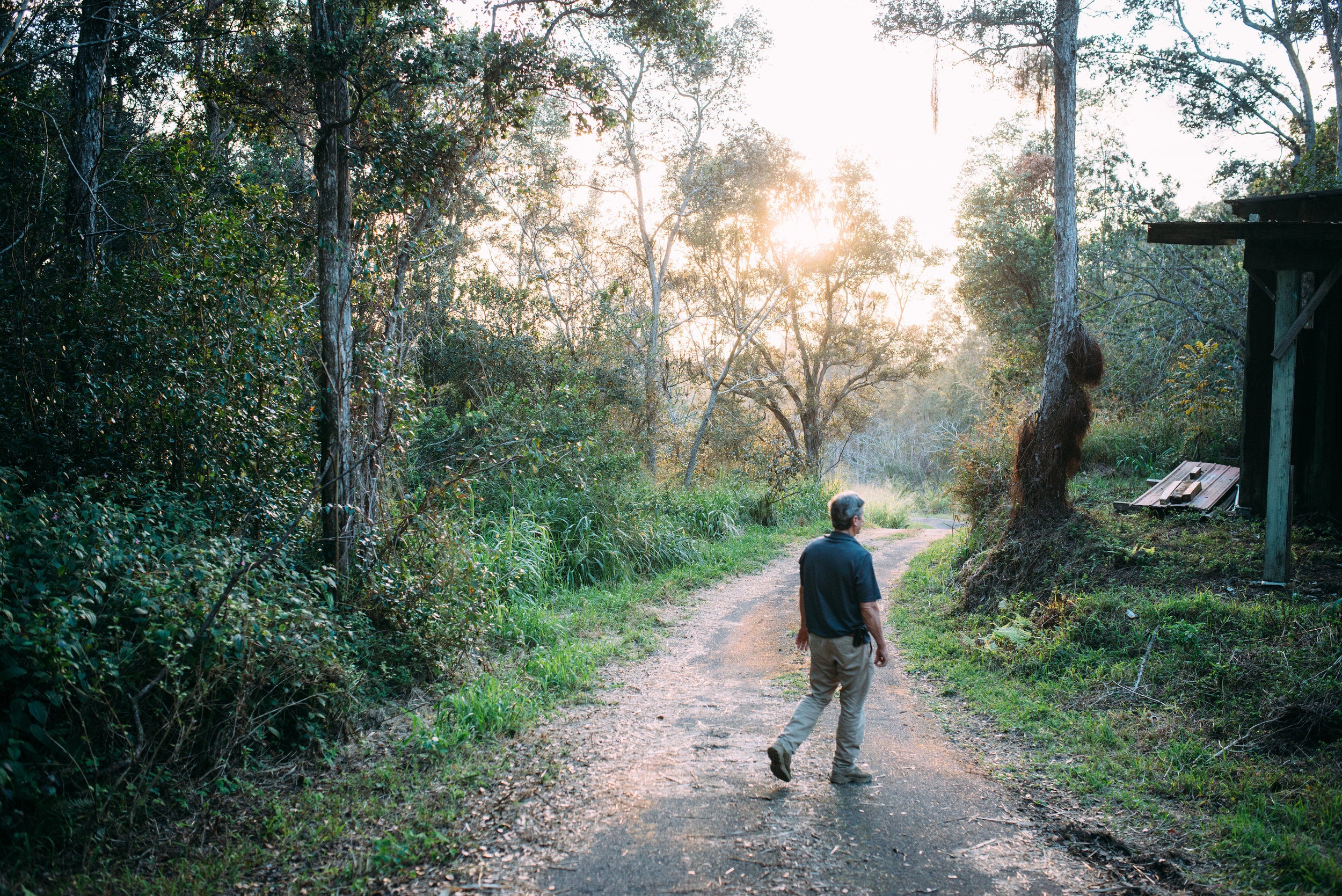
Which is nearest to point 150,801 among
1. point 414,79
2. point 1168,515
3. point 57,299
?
point 57,299

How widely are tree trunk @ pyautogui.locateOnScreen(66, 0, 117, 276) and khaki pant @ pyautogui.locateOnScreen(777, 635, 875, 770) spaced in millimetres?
7148

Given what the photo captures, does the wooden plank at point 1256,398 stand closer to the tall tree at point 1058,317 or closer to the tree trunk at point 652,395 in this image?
the tall tree at point 1058,317

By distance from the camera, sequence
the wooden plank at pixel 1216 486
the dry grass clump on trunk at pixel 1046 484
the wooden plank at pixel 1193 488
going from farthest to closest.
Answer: the wooden plank at pixel 1193 488 < the wooden plank at pixel 1216 486 < the dry grass clump on trunk at pixel 1046 484

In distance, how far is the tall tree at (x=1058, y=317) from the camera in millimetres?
8633

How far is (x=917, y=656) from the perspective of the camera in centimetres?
725

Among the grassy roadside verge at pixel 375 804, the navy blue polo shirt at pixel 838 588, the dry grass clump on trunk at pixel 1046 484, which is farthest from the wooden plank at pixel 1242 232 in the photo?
the grassy roadside verge at pixel 375 804

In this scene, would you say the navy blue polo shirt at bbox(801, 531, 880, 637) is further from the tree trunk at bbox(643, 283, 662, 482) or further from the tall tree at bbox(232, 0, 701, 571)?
the tree trunk at bbox(643, 283, 662, 482)

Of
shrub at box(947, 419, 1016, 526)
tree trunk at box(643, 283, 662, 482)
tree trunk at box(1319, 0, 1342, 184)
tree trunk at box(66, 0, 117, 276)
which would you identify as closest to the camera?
tree trunk at box(66, 0, 117, 276)

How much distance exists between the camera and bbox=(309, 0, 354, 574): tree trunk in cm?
557

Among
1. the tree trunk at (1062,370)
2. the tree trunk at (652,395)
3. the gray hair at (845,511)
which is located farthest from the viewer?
the tree trunk at (652,395)

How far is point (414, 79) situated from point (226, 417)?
122 inches

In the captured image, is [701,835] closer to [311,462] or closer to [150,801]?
[150,801]

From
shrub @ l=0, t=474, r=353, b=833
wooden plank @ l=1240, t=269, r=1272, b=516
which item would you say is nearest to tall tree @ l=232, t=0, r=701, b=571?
shrub @ l=0, t=474, r=353, b=833

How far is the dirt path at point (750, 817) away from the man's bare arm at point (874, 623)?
781 millimetres
